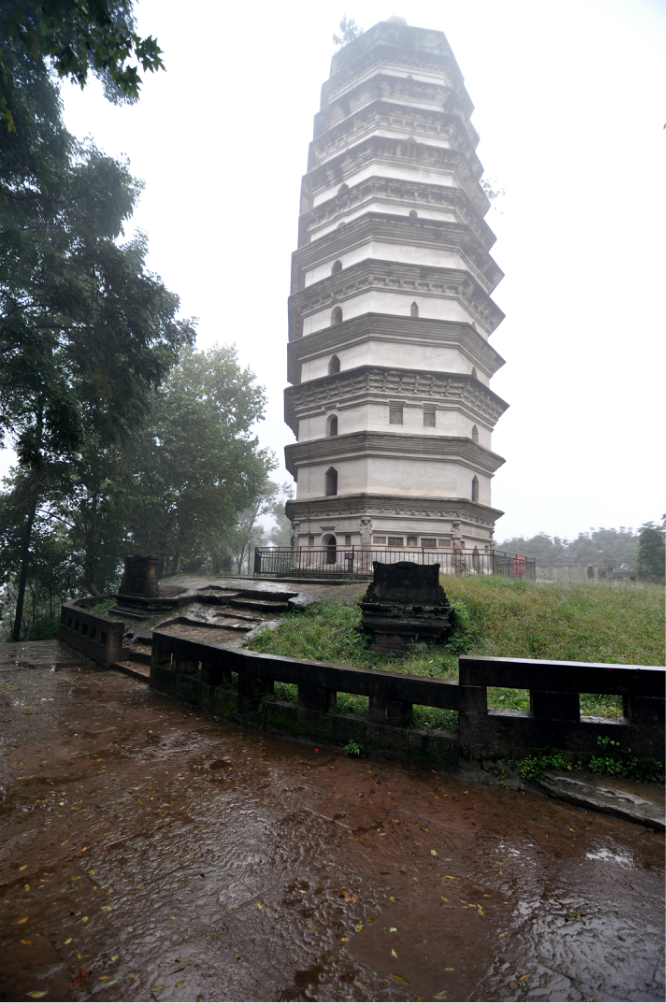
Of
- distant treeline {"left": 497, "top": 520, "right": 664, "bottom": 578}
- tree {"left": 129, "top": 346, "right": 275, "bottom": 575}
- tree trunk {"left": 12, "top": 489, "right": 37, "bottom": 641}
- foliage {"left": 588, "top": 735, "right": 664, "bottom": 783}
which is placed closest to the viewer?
foliage {"left": 588, "top": 735, "right": 664, "bottom": 783}

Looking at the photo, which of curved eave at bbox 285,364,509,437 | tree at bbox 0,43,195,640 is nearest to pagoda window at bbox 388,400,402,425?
curved eave at bbox 285,364,509,437

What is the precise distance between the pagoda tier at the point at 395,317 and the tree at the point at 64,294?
7168 mm

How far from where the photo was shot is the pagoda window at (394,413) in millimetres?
18516

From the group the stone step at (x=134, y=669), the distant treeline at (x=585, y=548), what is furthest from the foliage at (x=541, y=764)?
the distant treeline at (x=585, y=548)

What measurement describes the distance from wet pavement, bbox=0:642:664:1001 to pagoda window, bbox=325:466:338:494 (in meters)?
14.9

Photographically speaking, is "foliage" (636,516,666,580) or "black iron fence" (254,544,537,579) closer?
"black iron fence" (254,544,537,579)

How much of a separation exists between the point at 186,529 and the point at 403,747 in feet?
73.1

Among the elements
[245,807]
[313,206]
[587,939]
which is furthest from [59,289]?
[313,206]

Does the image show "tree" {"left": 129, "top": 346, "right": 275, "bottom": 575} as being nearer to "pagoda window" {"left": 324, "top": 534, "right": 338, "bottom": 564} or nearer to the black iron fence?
the black iron fence

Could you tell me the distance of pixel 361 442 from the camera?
18000mm

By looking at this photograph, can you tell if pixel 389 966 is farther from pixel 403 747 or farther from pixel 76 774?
pixel 76 774

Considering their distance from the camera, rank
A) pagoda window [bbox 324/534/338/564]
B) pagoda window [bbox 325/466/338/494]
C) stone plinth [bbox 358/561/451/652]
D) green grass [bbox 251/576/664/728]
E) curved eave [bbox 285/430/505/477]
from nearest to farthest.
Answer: green grass [bbox 251/576/664/728]
stone plinth [bbox 358/561/451/652]
pagoda window [bbox 324/534/338/564]
curved eave [bbox 285/430/505/477]
pagoda window [bbox 325/466/338/494]

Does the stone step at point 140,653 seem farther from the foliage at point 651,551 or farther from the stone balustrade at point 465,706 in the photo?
the foliage at point 651,551

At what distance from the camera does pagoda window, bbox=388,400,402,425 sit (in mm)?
18516
